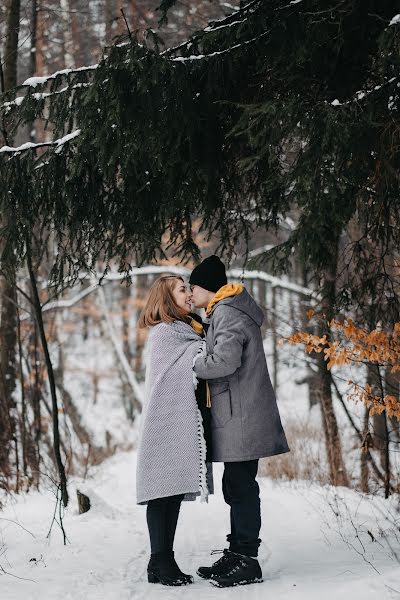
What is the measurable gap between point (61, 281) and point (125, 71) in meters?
1.82

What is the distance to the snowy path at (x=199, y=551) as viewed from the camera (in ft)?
12.6

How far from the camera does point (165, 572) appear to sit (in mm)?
4070

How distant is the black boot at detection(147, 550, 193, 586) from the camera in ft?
13.3

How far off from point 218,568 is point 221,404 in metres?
0.99

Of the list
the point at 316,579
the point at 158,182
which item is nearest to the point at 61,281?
the point at 158,182

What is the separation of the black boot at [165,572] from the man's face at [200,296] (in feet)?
4.97

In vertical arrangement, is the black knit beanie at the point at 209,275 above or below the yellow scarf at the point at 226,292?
above

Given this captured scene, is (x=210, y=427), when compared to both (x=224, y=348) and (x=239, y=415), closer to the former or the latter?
(x=239, y=415)

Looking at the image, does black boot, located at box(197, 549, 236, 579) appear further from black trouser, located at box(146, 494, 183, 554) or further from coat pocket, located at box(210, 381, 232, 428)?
coat pocket, located at box(210, 381, 232, 428)

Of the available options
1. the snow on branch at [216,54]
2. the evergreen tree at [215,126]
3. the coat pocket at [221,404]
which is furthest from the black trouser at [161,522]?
the snow on branch at [216,54]

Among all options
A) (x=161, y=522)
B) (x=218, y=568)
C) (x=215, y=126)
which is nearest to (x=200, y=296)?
(x=215, y=126)

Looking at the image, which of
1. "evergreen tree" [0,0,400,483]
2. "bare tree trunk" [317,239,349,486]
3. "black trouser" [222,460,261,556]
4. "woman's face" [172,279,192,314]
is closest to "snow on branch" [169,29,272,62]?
"evergreen tree" [0,0,400,483]

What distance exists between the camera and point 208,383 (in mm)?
4211

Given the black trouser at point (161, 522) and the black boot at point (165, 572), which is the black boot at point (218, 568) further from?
the black trouser at point (161, 522)
